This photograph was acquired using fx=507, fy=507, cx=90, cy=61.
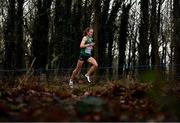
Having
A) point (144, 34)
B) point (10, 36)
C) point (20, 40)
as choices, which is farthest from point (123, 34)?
point (10, 36)

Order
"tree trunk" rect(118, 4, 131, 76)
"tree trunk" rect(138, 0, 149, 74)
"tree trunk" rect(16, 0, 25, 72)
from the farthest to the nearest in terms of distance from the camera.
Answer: "tree trunk" rect(118, 4, 131, 76)
"tree trunk" rect(138, 0, 149, 74)
"tree trunk" rect(16, 0, 25, 72)

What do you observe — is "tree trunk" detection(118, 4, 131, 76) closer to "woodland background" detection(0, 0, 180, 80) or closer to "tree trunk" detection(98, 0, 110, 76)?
"woodland background" detection(0, 0, 180, 80)

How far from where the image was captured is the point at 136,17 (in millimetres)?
54562

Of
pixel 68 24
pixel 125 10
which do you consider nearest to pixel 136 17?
pixel 125 10

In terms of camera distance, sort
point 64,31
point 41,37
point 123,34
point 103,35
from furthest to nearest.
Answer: point 123,34, point 103,35, point 64,31, point 41,37

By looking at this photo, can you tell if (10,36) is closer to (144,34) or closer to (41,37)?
(41,37)

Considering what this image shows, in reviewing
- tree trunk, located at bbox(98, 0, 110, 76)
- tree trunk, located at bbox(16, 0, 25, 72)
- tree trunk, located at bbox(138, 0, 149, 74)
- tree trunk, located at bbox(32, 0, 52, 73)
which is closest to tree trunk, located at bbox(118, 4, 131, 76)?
tree trunk, located at bbox(138, 0, 149, 74)

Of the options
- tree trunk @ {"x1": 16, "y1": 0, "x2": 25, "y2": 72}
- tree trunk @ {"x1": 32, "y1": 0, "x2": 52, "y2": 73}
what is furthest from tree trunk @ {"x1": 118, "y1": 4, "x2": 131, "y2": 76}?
tree trunk @ {"x1": 16, "y1": 0, "x2": 25, "y2": 72}

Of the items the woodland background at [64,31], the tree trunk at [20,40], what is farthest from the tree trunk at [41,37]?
the tree trunk at [20,40]

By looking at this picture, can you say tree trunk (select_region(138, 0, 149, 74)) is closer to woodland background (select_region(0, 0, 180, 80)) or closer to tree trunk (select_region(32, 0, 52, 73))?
woodland background (select_region(0, 0, 180, 80))

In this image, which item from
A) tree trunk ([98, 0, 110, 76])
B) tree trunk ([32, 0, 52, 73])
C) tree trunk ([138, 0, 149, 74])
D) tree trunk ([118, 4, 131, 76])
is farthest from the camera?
tree trunk ([118, 4, 131, 76])

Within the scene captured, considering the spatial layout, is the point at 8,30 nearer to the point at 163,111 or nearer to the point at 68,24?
the point at 68,24

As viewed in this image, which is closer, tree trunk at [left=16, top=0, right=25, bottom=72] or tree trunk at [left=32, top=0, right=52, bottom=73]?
tree trunk at [left=16, top=0, right=25, bottom=72]

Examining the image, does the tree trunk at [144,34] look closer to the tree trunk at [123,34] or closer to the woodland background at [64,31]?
the woodland background at [64,31]
